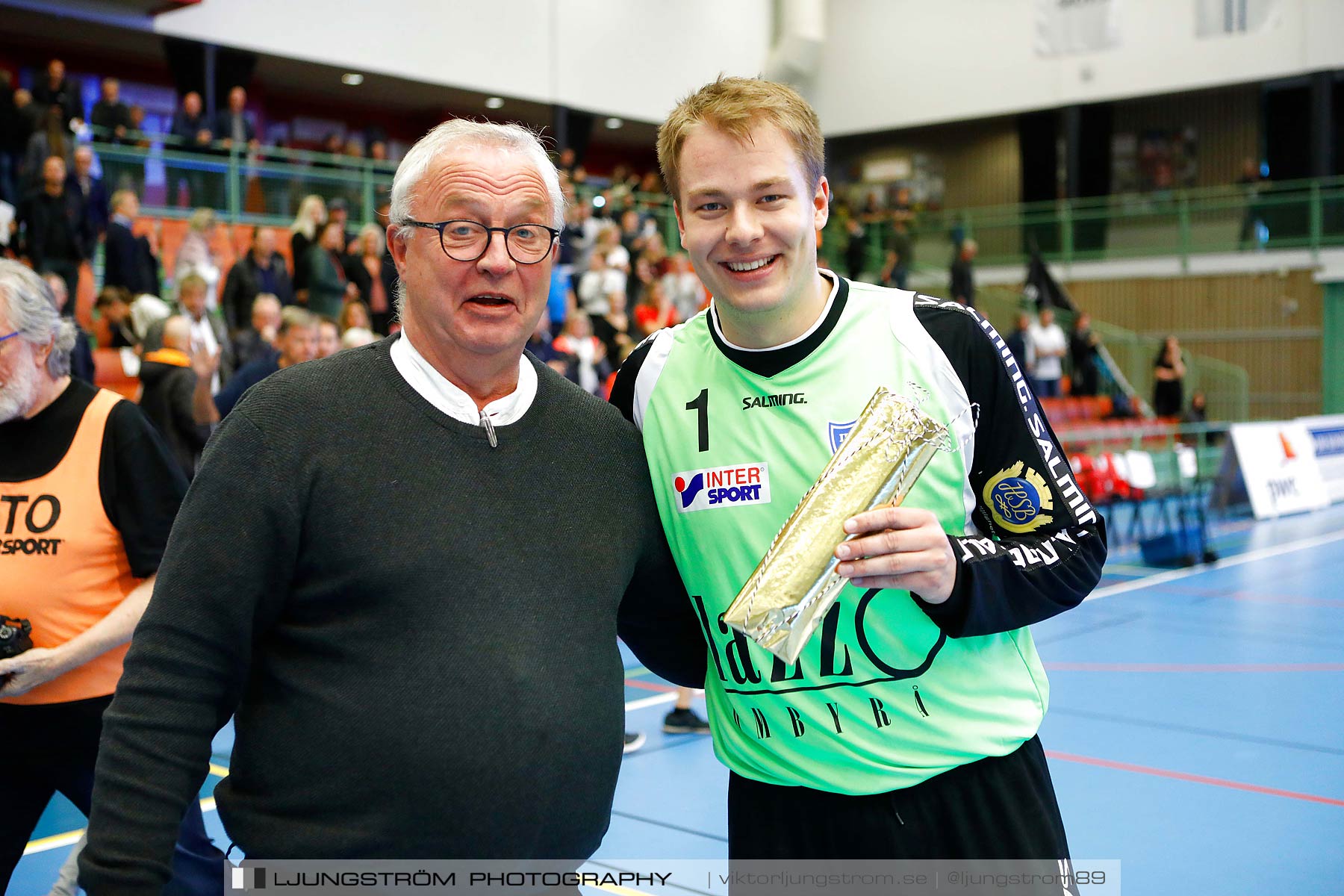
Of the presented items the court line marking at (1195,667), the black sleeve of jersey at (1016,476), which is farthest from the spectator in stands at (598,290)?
the black sleeve of jersey at (1016,476)

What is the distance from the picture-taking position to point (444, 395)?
2.08 m

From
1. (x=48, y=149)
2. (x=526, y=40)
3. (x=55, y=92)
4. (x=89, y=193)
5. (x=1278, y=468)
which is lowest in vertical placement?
(x=1278, y=468)

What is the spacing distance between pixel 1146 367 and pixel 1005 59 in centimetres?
776

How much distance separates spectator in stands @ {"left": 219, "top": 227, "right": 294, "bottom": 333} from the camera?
10391 mm

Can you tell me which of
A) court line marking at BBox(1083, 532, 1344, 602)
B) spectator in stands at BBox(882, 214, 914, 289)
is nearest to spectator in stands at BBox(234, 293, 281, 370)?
court line marking at BBox(1083, 532, 1344, 602)

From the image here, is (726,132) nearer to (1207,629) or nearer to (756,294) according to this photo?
(756,294)

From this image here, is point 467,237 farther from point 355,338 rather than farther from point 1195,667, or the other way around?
point 1195,667

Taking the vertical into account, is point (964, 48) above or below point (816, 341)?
above

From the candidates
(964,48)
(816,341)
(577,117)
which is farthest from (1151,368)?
(816,341)

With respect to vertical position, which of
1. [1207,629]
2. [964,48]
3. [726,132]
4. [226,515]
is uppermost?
[964,48]

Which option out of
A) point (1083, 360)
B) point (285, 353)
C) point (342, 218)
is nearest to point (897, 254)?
point (1083, 360)

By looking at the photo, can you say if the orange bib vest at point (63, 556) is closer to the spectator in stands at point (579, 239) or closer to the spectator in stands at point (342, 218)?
the spectator in stands at point (342, 218)

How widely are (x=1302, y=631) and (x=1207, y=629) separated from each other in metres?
0.63

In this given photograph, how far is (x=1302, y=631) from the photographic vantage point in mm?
8477
